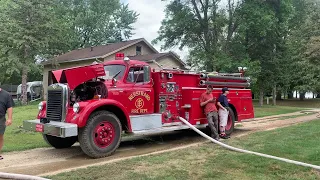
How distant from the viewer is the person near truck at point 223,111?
10623 mm

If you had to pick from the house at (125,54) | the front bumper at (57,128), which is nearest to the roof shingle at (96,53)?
the house at (125,54)

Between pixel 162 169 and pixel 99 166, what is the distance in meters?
1.30

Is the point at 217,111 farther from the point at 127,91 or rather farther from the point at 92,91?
the point at 92,91

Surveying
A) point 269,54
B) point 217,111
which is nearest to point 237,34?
point 269,54

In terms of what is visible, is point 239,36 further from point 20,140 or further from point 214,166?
point 214,166

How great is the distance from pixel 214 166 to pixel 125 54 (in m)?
24.9

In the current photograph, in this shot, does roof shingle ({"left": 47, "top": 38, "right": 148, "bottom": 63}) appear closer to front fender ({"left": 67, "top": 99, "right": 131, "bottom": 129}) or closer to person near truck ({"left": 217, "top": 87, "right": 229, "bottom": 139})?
person near truck ({"left": 217, "top": 87, "right": 229, "bottom": 139})

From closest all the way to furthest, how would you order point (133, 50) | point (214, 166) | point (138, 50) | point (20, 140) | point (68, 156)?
1. point (214, 166)
2. point (68, 156)
3. point (20, 140)
4. point (133, 50)
5. point (138, 50)

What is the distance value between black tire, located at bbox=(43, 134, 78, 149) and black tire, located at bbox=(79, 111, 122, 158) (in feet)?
5.65

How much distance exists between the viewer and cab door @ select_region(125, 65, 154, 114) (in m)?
8.96

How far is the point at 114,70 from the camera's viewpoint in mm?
9141

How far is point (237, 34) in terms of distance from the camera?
2961 cm

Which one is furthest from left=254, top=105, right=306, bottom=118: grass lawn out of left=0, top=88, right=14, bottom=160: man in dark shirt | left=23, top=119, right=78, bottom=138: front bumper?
left=0, top=88, right=14, bottom=160: man in dark shirt

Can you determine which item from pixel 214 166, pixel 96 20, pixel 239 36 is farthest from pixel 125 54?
pixel 214 166
